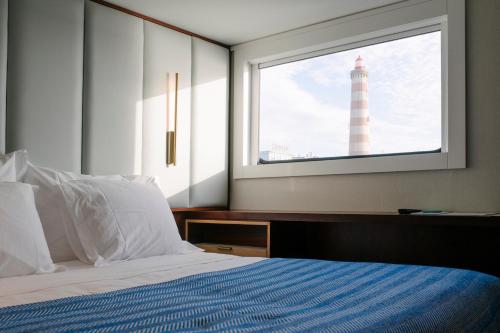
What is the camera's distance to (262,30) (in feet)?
11.7

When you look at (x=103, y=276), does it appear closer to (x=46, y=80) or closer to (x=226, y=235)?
(x=46, y=80)

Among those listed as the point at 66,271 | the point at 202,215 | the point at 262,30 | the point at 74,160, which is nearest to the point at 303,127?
the point at 262,30

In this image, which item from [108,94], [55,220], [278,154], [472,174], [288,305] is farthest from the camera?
[278,154]

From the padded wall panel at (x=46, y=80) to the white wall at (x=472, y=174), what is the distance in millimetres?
1774

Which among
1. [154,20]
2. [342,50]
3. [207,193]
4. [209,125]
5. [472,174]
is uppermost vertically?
[154,20]

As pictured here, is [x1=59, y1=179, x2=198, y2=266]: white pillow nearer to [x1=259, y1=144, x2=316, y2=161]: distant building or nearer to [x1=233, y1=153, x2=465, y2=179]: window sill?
[x1=233, y1=153, x2=465, y2=179]: window sill

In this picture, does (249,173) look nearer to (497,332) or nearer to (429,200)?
(429,200)

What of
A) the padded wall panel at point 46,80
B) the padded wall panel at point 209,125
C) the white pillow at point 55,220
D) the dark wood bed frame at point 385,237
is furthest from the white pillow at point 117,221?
the padded wall panel at point 209,125

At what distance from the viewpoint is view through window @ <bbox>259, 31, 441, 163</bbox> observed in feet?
10.1

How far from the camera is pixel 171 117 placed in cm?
340

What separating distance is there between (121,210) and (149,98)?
1.18m

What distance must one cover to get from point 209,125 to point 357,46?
122cm

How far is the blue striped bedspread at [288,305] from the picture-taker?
1.10m

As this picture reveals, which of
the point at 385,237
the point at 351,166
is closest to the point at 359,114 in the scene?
the point at 351,166
